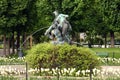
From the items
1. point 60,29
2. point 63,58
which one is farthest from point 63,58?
point 60,29

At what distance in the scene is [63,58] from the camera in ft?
53.5

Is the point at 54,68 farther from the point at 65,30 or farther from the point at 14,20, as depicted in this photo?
the point at 14,20

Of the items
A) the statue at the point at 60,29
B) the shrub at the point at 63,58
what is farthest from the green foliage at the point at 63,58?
the statue at the point at 60,29

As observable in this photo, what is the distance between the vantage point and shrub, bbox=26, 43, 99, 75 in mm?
16250

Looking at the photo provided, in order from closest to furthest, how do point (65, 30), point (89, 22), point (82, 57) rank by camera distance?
point (82, 57), point (65, 30), point (89, 22)

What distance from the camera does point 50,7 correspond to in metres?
38.7

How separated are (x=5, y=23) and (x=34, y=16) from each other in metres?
3.95

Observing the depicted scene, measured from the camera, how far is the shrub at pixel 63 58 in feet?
53.3

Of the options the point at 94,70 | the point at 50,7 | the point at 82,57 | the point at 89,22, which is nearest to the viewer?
the point at 94,70

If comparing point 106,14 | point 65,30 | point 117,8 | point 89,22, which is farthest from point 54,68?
point 89,22

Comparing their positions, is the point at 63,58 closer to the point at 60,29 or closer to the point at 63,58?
the point at 63,58

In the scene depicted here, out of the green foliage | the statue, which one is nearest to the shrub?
the green foliage

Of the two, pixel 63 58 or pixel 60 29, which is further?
pixel 60 29

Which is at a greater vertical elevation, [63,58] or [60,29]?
[60,29]
